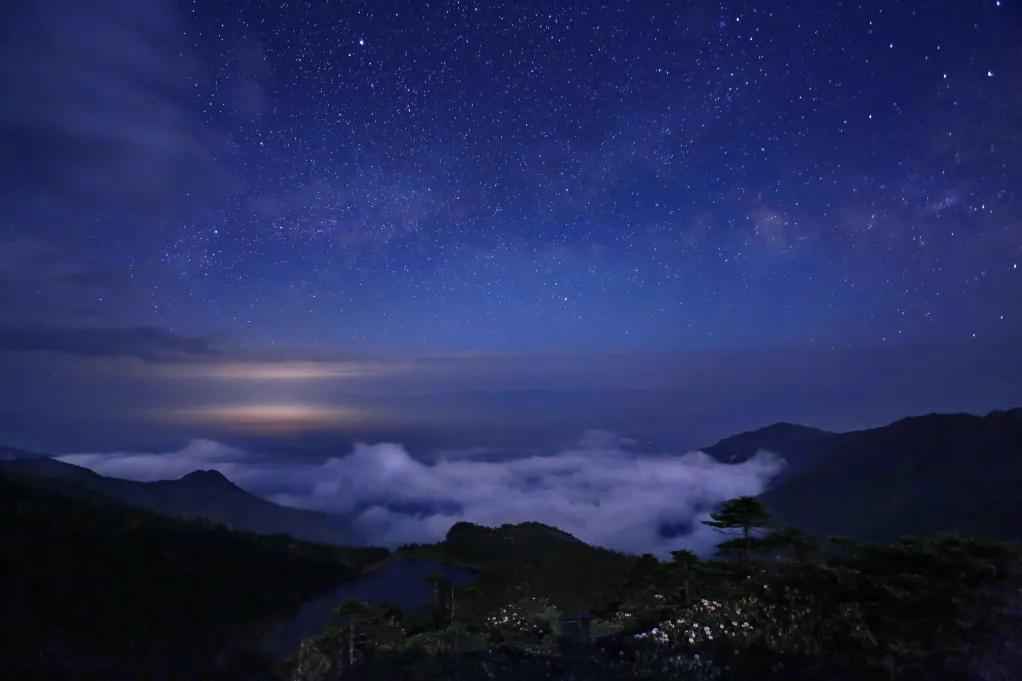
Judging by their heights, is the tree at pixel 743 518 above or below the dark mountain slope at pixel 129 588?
above

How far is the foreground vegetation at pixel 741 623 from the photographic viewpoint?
9781 millimetres

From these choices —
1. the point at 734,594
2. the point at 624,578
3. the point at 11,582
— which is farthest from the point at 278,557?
the point at 734,594

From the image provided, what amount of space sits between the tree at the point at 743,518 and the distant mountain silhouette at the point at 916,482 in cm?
10820

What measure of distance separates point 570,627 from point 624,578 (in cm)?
407

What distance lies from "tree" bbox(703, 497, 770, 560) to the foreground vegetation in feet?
0.10

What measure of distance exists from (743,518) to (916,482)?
170 metres

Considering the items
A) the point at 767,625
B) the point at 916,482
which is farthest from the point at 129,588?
the point at 916,482

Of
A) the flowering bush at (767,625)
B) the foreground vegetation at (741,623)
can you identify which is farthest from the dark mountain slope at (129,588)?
the flowering bush at (767,625)

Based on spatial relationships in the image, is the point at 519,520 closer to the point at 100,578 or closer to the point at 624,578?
the point at 624,578

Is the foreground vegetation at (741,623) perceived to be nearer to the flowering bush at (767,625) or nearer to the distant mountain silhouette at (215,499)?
the flowering bush at (767,625)

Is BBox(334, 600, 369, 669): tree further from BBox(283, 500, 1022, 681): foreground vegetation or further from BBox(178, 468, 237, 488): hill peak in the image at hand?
BBox(178, 468, 237, 488): hill peak

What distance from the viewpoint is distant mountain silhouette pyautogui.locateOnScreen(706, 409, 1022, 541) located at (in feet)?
390

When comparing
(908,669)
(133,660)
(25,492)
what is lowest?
(133,660)

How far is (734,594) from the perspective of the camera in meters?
13.1
